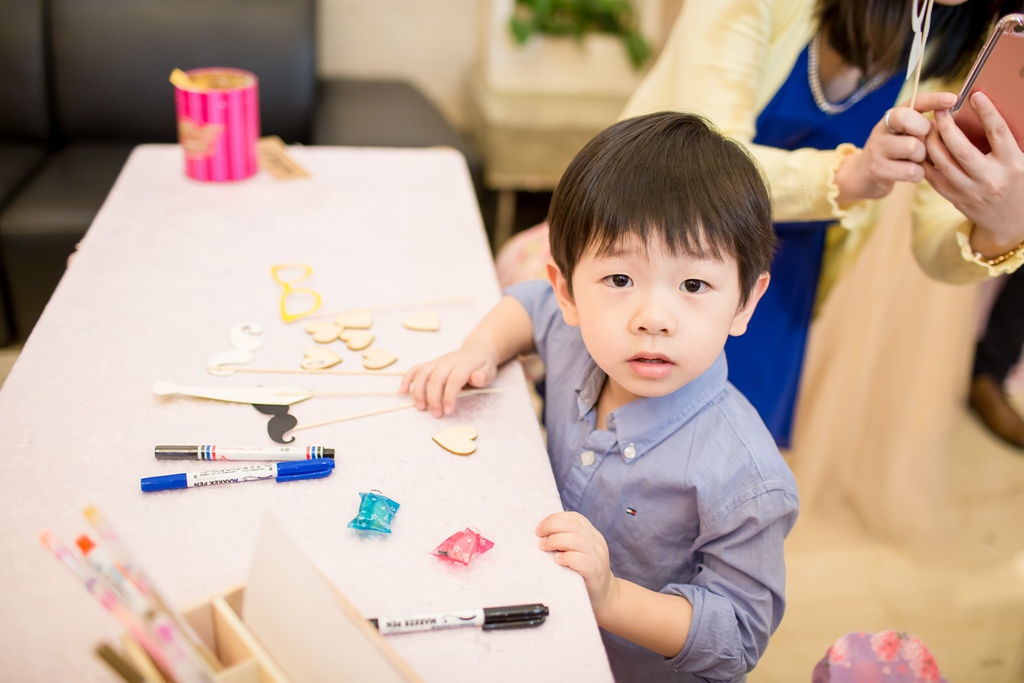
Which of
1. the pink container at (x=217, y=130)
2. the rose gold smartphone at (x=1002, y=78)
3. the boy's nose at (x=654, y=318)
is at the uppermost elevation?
the rose gold smartphone at (x=1002, y=78)

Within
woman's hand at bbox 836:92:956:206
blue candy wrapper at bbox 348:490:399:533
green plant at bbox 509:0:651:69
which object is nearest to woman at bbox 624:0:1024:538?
woman's hand at bbox 836:92:956:206

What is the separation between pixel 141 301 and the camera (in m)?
1.09

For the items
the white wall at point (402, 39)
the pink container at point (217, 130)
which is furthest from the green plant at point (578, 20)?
the pink container at point (217, 130)

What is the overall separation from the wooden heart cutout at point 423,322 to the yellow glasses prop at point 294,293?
122 millimetres

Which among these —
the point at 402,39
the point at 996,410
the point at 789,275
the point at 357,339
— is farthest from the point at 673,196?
the point at 402,39

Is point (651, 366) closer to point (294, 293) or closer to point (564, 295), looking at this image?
point (564, 295)

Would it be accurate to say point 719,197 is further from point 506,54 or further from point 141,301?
point 506,54

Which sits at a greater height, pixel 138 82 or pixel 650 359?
pixel 650 359

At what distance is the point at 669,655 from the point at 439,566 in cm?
25

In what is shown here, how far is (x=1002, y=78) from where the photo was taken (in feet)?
2.83

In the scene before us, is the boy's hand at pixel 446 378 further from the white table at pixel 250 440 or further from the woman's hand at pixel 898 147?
the woman's hand at pixel 898 147

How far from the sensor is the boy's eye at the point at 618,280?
844mm

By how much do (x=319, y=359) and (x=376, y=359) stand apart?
66 millimetres

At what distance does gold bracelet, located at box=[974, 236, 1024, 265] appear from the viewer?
1.04 metres
